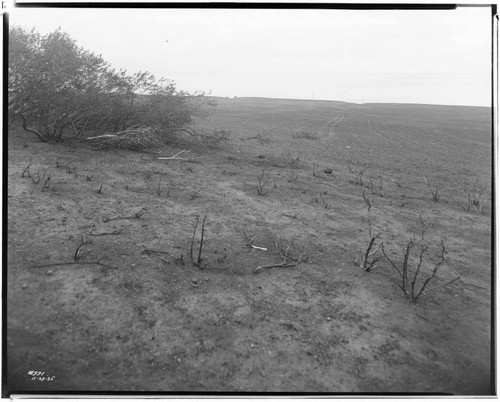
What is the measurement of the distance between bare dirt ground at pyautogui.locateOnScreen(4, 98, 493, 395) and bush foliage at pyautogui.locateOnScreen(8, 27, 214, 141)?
→ 1383mm

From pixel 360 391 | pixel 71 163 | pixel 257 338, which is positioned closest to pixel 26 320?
pixel 257 338

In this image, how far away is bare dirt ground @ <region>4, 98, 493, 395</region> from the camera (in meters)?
2.54

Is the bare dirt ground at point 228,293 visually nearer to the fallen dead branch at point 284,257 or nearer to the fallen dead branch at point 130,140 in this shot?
the fallen dead branch at point 284,257

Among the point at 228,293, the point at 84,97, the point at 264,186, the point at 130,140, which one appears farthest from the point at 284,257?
the point at 84,97

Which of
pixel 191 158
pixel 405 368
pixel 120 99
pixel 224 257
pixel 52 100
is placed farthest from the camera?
pixel 120 99

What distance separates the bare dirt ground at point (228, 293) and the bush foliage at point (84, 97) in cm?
138

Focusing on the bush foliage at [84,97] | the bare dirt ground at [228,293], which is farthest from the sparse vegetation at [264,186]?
the bush foliage at [84,97]

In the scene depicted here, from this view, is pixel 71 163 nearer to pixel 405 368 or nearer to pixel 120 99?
pixel 120 99

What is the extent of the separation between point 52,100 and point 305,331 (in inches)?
295

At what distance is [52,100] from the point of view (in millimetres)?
7781

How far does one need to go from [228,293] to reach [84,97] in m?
7.12

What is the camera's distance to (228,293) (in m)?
3.46

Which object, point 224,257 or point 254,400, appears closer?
point 254,400

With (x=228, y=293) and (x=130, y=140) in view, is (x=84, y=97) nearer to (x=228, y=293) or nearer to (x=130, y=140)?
(x=130, y=140)
